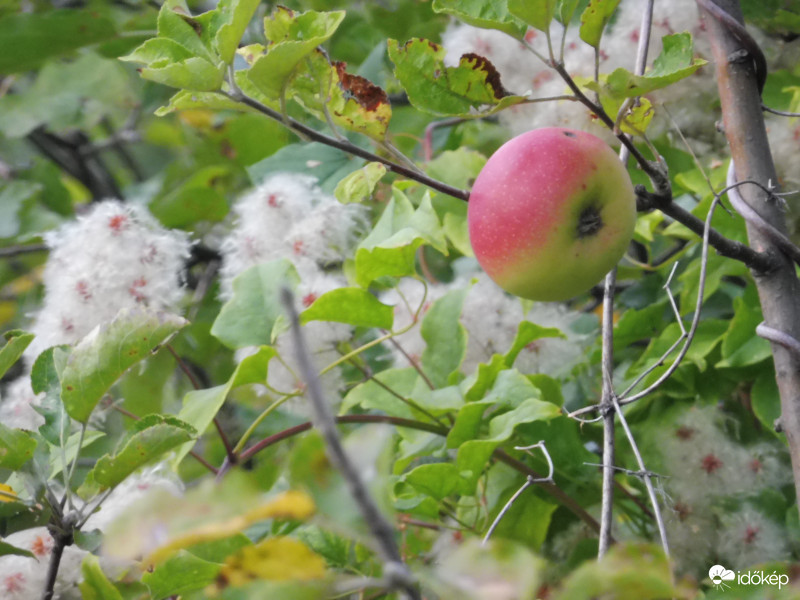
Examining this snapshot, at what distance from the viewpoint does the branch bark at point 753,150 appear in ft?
1.52

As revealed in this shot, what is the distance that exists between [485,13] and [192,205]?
2.28 ft

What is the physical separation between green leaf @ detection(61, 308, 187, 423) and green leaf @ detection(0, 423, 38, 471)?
3cm

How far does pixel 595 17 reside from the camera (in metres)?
0.40

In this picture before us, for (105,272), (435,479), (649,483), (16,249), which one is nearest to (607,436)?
(649,483)

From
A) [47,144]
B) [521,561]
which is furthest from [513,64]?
[47,144]

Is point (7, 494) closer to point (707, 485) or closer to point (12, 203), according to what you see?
point (707, 485)

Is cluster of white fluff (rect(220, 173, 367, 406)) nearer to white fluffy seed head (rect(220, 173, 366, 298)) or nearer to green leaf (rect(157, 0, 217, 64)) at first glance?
white fluffy seed head (rect(220, 173, 366, 298))

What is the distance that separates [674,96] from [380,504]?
2.14 feet

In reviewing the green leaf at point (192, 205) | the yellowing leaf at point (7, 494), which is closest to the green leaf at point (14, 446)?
the yellowing leaf at point (7, 494)

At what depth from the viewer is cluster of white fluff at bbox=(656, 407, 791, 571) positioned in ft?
2.18

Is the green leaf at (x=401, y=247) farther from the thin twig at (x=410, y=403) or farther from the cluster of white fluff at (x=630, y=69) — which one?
the cluster of white fluff at (x=630, y=69)

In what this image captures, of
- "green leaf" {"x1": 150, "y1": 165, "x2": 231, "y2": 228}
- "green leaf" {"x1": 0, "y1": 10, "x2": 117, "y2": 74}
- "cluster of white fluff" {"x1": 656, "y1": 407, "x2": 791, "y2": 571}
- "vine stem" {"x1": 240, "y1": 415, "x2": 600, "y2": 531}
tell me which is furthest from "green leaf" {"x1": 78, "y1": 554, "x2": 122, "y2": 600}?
"green leaf" {"x1": 0, "y1": 10, "x2": 117, "y2": 74}

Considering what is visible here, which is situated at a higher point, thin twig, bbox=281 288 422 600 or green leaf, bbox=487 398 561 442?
thin twig, bbox=281 288 422 600

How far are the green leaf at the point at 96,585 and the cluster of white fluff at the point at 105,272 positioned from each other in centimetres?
25
